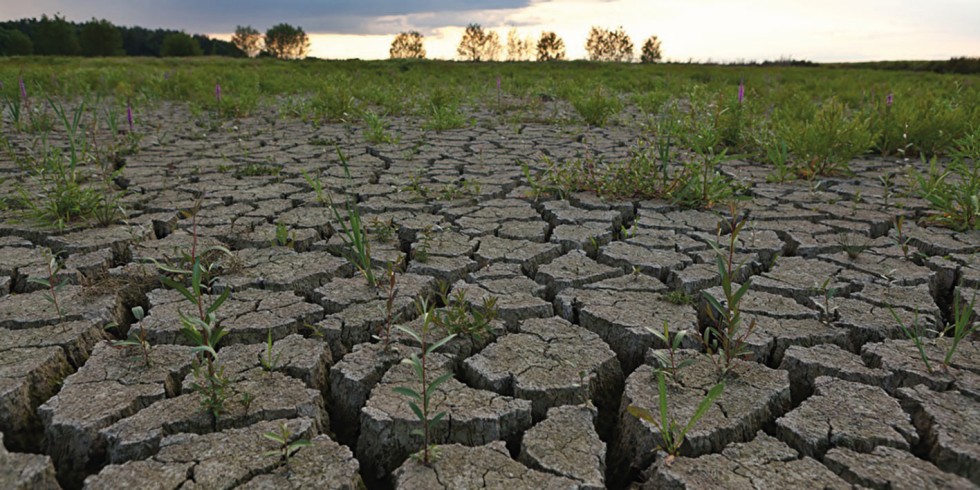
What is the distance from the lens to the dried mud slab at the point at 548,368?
187 centimetres

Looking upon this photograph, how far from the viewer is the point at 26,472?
147cm

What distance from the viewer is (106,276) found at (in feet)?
8.58

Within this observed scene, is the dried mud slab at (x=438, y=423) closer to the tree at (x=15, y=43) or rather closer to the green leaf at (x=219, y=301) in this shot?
the green leaf at (x=219, y=301)

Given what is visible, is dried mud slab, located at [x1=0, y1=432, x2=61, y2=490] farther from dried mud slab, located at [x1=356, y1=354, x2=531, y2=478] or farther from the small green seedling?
dried mud slab, located at [x1=356, y1=354, x2=531, y2=478]

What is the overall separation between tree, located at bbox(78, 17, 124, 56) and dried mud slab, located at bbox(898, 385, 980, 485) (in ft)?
202

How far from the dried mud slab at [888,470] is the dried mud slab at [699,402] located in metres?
0.23

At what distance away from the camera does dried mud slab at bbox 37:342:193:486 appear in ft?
5.40

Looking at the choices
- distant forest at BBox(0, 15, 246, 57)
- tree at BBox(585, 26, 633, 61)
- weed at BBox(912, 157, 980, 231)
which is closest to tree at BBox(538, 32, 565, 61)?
tree at BBox(585, 26, 633, 61)

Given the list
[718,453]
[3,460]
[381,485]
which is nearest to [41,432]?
[3,460]

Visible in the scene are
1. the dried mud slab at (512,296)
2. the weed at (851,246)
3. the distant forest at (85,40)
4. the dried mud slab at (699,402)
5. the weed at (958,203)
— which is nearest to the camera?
the dried mud slab at (699,402)

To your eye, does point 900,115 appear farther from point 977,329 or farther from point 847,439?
point 847,439

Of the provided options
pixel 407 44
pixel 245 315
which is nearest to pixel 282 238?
pixel 245 315

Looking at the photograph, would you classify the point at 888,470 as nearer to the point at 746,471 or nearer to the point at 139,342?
the point at 746,471

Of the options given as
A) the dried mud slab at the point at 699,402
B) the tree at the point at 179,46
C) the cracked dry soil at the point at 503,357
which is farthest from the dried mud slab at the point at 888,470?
the tree at the point at 179,46
